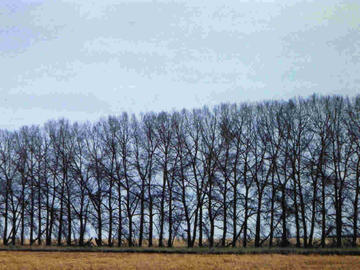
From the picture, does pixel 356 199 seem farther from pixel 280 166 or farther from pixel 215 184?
pixel 215 184

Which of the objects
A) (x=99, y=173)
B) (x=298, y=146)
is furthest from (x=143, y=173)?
(x=298, y=146)

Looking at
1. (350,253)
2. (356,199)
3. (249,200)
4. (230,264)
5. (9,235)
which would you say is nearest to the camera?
(230,264)

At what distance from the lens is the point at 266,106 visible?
159ft

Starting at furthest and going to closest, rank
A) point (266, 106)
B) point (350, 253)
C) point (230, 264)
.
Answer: point (266, 106), point (350, 253), point (230, 264)

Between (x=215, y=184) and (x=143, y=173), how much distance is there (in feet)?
24.1

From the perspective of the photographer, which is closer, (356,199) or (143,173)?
(356,199)

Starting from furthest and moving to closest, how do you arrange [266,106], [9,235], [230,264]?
[9,235] < [266,106] < [230,264]

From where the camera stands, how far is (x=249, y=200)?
1780 inches

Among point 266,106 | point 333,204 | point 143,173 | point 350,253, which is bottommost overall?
point 350,253

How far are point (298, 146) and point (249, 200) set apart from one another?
643 centimetres

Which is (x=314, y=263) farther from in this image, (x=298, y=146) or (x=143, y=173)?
(x=143, y=173)

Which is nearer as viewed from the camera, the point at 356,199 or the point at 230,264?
the point at 230,264

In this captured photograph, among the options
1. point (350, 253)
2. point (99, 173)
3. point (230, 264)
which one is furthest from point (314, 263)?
point (99, 173)

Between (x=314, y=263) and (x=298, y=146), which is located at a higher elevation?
(x=298, y=146)
